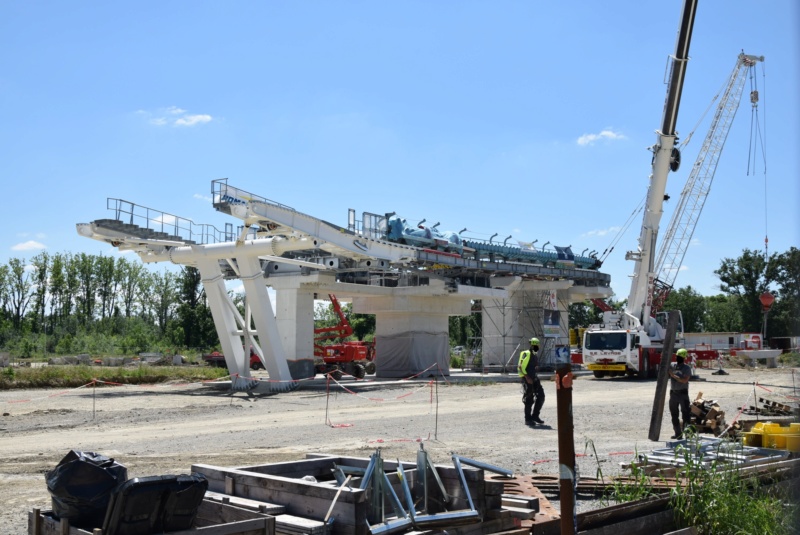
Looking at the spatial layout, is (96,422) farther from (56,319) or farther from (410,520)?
(56,319)

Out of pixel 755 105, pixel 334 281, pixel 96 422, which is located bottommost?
pixel 96 422

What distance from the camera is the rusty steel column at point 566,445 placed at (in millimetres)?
5668

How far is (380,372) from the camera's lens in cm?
4459

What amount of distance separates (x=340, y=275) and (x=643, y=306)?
1638cm

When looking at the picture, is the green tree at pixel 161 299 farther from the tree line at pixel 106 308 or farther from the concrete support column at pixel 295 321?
the concrete support column at pixel 295 321

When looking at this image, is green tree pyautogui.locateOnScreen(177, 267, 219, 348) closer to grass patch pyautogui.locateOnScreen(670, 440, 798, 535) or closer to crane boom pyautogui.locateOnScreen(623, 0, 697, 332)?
crane boom pyautogui.locateOnScreen(623, 0, 697, 332)

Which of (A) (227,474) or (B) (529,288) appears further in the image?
(B) (529,288)

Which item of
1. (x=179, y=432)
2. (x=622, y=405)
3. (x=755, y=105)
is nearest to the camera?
(x=179, y=432)

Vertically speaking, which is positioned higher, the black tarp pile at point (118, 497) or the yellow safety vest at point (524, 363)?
the yellow safety vest at point (524, 363)

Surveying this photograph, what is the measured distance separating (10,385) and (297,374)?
491 inches

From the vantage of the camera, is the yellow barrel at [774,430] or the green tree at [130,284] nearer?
the yellow barrel at [774,430]

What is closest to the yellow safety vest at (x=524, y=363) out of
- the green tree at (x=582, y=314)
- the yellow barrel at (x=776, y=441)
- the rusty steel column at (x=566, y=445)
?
the yellow barrel at (x=776, y=441)

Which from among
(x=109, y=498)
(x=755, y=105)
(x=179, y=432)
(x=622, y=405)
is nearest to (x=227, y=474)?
(x=109, y=498)

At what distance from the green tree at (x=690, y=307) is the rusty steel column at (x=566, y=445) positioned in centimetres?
9320
